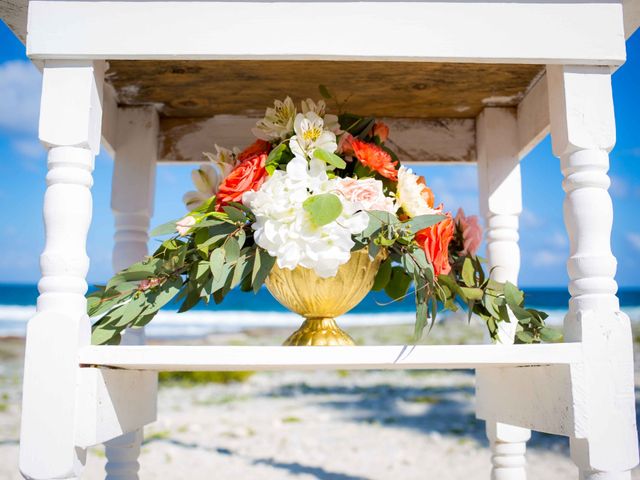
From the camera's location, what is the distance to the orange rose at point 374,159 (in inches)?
48.3

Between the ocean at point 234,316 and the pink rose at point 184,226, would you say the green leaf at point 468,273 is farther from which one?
the ocean at point 234,316

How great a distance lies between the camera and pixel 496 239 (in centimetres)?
162

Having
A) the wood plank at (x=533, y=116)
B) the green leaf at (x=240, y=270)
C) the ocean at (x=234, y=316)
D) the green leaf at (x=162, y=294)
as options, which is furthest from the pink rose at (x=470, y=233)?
the ocean at (x=234, y=316)

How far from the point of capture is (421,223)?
1.09 metres

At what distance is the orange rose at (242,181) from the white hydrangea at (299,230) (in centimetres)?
8

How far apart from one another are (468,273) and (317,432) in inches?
116

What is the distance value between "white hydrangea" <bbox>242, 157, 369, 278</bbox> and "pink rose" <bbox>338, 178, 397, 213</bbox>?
20mm

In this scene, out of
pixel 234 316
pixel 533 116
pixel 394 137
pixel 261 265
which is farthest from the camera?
pixel 234 316

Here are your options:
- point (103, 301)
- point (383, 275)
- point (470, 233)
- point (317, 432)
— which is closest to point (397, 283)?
point (383, 275)

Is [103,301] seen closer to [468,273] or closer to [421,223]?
[421,223]

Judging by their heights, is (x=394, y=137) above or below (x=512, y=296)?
above

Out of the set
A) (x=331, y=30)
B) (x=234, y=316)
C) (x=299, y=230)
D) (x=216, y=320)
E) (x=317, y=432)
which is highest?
(x=234, y=316)

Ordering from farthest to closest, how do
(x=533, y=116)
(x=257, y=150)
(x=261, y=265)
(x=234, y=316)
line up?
(x=234, y=316) < (x=533, y=116) < (x=257, y=150) < (x=261, y=265)

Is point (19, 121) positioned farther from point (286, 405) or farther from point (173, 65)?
point (173, 65)
